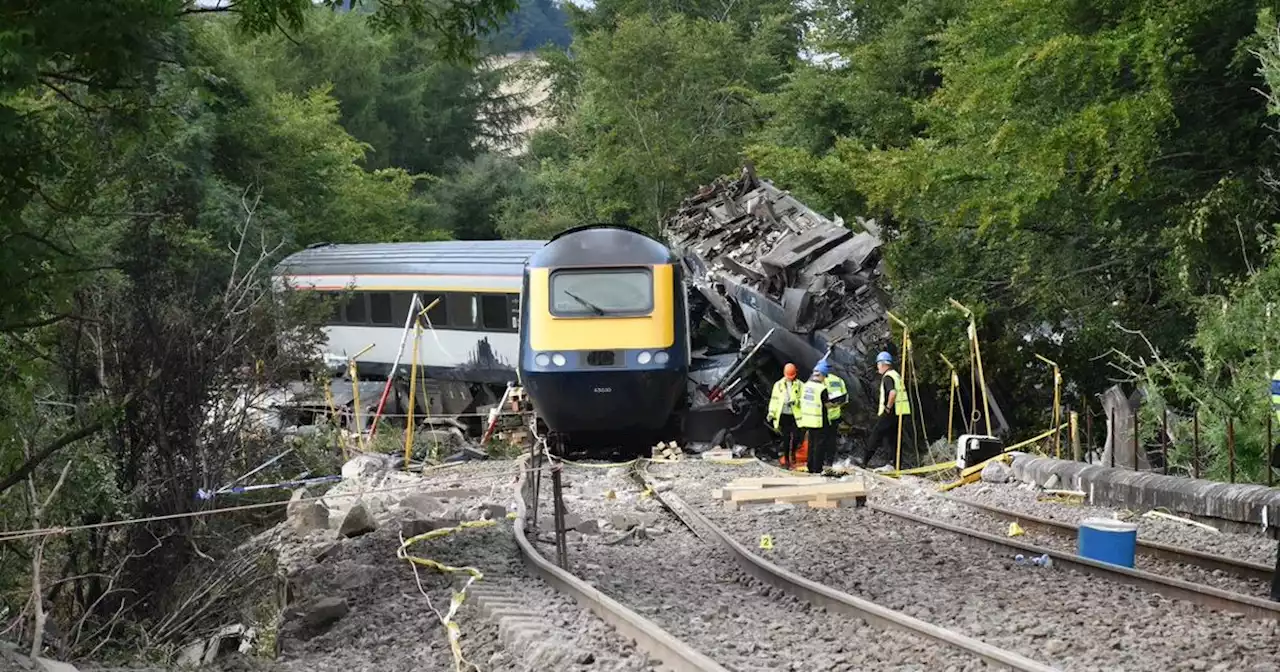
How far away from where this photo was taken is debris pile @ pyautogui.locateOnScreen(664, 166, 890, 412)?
19.7m

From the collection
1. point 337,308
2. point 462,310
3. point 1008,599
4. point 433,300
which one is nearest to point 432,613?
point 1008,599

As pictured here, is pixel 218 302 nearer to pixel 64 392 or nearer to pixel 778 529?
pixel 64 392

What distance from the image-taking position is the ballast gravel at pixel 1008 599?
6.91m

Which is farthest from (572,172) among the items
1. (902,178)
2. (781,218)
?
(902,178)

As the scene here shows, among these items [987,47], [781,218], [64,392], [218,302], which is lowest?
[64,392]

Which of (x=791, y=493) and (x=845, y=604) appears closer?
(x=845, y=604)

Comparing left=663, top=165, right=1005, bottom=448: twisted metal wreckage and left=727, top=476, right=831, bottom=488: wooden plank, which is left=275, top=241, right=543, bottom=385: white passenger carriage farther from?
left=727, top=476, right=831, bottom=488: wooden plank

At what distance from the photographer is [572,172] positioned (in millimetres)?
44250

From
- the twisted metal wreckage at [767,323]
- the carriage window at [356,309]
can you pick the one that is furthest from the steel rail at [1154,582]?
the carriage window at [356,309]

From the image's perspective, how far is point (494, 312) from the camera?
22.7 m

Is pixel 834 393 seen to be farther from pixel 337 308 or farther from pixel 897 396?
pixel 337 308

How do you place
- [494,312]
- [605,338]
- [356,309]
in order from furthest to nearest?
[356,309]
[494,312]
[605,338]

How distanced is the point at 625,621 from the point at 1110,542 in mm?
4040

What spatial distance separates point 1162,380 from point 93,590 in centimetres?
1332
